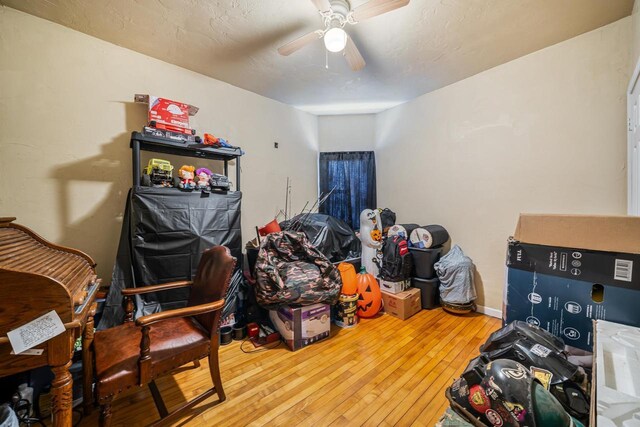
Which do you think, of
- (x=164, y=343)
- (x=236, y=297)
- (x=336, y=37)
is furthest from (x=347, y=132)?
(x=164, y=343)

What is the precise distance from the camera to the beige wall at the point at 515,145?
6.22ft

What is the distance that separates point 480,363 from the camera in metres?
1.03

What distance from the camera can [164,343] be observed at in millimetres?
1251

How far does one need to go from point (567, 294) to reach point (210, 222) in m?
2.48

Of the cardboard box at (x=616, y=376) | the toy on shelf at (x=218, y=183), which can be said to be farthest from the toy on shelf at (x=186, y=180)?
the cardboard box at (x=616, y=376)

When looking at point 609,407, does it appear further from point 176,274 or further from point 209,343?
point 176,274

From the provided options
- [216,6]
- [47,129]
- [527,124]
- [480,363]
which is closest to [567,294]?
[480,363]

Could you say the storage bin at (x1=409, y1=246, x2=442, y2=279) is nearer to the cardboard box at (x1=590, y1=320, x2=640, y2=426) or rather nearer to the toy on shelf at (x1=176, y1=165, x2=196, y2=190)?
the cardboard box at (x1=590, y1=320, x2=640, y2=426)

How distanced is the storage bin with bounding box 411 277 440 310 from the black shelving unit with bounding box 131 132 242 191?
2.44m

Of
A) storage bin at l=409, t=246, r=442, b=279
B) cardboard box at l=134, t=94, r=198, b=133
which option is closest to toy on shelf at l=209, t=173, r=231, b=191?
cardboard box at l=134, t=94, r=198, b=133

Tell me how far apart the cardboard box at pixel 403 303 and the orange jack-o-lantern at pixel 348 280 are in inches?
16.9

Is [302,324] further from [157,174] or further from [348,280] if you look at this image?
[157,174]

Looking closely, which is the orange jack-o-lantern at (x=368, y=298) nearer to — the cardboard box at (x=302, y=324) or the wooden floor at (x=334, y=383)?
the wooden floor at (x=334, y=383)

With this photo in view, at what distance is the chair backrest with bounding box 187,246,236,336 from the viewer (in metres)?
1.37
